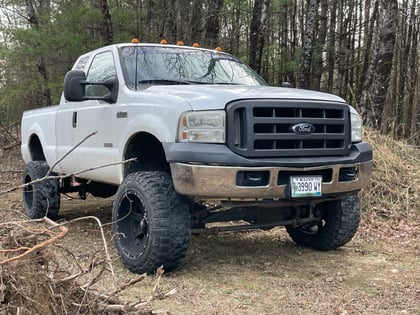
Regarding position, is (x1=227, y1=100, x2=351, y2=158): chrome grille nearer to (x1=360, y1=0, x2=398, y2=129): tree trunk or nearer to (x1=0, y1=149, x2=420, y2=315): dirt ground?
(x1=0, y1=149, x2=420, y2=315): dirt ground

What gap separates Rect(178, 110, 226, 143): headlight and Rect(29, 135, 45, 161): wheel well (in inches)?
165

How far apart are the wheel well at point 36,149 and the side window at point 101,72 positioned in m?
2.01

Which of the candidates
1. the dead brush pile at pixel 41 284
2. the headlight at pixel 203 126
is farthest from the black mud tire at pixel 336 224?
the dead brush pile at pixel 41 284

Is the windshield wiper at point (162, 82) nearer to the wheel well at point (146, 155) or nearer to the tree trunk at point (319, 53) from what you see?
the wheel well at point (146, 155)

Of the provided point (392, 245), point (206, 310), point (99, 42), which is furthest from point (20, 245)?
point (99, 42)

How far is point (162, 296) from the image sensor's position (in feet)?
8.81

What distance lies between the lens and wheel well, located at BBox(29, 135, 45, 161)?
7539 mm

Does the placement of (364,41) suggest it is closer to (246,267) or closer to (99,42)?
(99,42)

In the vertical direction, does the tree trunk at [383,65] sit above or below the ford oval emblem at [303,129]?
above

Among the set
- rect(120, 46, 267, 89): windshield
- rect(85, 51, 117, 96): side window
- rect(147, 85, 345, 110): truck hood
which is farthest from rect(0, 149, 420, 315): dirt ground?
rect(120, 46, 267, 89): windshield

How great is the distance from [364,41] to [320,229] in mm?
20477

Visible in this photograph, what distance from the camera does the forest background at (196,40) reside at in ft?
36.4

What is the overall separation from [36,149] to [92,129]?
2556 millimetres

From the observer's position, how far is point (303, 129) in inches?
167
